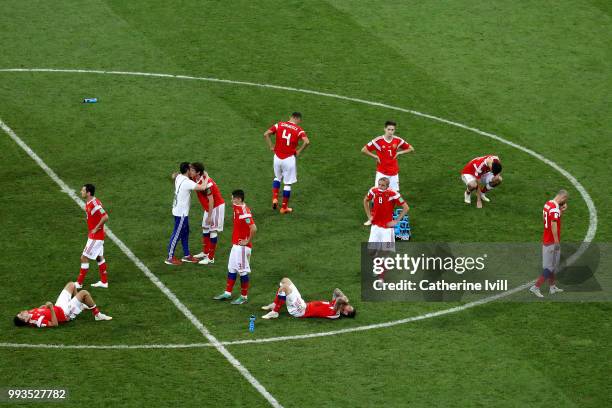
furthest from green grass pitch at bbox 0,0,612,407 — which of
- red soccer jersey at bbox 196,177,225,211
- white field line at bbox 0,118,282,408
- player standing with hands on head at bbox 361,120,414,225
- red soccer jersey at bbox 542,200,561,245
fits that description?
red soccer jersey at bbox 542,200,561,245

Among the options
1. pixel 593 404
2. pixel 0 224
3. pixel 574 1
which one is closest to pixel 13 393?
pixel 0 224

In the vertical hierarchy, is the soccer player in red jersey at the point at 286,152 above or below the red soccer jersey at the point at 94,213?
above

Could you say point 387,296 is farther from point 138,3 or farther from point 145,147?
point 138,3

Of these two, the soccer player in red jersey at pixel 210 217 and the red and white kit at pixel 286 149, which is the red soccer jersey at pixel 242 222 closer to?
the soccer player in red jersey at pixel 210 217

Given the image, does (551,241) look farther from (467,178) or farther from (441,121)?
(441,121)

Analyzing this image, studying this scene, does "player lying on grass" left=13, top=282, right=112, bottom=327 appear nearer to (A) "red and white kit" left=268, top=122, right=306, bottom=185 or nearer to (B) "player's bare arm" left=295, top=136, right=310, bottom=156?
(A) "red and white kit" left=268, top=122, right=306, bottom=185

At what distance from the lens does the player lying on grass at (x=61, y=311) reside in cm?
Result: 2278

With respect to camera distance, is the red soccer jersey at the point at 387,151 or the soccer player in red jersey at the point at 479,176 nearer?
the red soccer jersey at the point at 387,151

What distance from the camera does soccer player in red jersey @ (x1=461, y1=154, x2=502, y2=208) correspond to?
1104 inches

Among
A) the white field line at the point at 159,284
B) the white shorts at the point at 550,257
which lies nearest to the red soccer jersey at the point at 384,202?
the white shorts at the point at 550,257

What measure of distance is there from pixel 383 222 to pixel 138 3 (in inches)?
616

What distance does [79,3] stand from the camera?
37750 millimetres

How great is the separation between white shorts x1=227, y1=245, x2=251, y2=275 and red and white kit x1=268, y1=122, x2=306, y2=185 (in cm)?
426

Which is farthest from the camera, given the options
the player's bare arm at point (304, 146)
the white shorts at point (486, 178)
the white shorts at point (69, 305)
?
the white shorts at point (486, 178)
